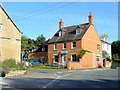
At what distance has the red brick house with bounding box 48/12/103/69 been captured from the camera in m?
43.4

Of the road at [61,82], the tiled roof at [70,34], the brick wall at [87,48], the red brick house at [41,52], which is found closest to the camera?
the road at [61,82]

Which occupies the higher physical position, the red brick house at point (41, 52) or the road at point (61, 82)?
the red brick house at point (41, 52)

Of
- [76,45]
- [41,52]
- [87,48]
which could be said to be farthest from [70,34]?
[41,52]

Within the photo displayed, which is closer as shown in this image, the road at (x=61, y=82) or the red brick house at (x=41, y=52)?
the road at (x=61, y=82)

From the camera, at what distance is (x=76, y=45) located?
4388 centimetres

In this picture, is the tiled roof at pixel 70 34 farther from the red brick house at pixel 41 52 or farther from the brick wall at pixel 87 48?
the red brick house at pixel 41 52

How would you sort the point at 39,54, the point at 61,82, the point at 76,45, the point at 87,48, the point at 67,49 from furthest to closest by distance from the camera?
the point at 39,54 → the point at 67,49 → the point at 87,48 → the point at 76,45 → the point at 61,82

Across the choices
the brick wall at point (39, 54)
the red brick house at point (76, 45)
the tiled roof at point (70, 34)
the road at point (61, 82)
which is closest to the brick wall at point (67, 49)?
the red brick house at point (76, 45)

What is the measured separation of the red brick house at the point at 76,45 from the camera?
43375 millimetres

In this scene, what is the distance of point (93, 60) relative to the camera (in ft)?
150

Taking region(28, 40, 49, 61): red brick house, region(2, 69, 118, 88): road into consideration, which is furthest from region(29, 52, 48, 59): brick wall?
region(2, 69, 118, 88): road

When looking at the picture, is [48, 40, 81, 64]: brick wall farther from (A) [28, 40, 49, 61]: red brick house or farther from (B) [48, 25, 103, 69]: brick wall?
(A) [28, 40, 49, 61]: red brick house

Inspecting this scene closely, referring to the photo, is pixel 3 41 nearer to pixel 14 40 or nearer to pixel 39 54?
pixel 14 40

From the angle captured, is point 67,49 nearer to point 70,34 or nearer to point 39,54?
point 70,34
